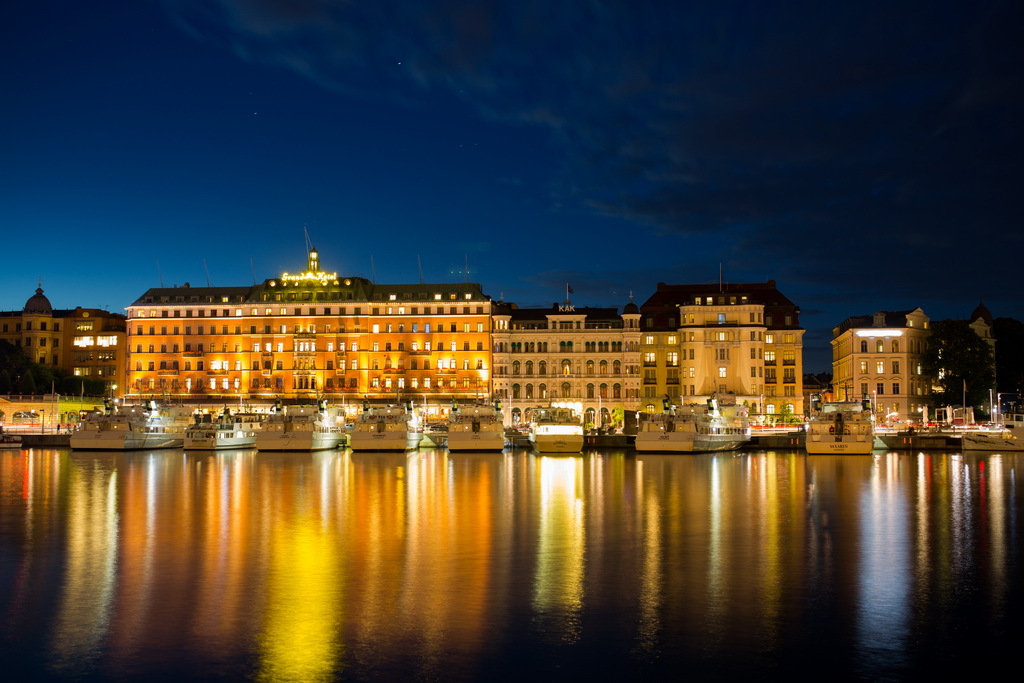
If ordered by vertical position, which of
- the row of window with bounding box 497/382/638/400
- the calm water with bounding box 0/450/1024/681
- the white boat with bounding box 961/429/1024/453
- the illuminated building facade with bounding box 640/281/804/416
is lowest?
the calm water with bounding box 0/450/1024/681

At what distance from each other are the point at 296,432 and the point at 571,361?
51.6 meters

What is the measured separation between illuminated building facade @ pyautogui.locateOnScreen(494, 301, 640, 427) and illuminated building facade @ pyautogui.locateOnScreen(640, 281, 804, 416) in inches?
95.5

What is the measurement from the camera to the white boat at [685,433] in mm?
78688

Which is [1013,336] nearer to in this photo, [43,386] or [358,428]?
[358,428]

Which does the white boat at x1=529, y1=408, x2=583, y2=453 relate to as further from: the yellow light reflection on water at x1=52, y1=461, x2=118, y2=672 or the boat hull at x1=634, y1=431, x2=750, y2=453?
the yellow light reflection on water at x1=52, y1=461, x2=118, y2=672

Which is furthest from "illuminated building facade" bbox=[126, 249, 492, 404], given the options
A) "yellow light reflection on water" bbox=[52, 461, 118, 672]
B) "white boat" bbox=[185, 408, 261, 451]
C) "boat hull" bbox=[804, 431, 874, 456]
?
"yellow light reflection on water" bbox=[52, 461, 118, 672]

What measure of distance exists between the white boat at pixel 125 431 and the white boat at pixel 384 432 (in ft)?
60.6

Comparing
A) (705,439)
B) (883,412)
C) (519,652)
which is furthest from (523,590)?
(883,412)

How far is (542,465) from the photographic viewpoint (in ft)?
207

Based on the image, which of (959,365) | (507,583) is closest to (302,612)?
(507,583)

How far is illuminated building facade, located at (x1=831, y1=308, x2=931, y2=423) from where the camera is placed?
117 m

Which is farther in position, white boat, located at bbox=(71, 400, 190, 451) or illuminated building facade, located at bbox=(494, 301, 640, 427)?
illuminated building facade, located at bbox=(494, 301, 640, 427)

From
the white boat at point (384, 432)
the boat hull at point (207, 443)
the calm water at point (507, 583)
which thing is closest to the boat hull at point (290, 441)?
the white boat at point (384, 432)

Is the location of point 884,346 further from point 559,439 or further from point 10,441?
point 10,441
